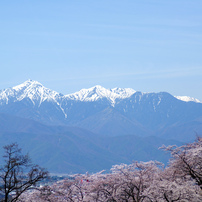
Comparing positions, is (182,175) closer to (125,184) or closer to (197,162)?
(197,162)

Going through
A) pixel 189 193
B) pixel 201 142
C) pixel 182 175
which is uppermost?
pixel 201 142

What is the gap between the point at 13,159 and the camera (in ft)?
103

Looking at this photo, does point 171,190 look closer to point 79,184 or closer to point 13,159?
point 13,159

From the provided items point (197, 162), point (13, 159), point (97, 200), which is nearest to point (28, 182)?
point (13, 159)

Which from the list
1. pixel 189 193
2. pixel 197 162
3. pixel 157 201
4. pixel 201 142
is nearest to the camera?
pixel 189 193

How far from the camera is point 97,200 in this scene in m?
49.5

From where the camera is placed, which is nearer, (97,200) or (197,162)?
(197,162)

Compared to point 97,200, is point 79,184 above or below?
above

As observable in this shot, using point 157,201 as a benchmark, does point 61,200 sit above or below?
above

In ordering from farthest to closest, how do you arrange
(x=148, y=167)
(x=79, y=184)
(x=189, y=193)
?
(x=79, y=184), (x=148, y=167), (x=189, y=193)

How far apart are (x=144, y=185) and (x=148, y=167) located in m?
3.29

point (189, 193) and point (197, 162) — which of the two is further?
point (197, 162)

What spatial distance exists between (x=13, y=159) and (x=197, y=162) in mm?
16917

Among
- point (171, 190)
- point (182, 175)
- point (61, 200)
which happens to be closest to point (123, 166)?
point (61, 200)
